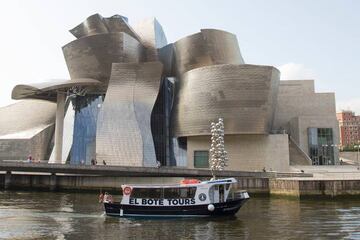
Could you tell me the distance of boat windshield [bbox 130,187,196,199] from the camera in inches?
911

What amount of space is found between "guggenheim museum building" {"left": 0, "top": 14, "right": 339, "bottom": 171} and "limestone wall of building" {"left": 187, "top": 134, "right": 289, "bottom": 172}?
0.40 ft

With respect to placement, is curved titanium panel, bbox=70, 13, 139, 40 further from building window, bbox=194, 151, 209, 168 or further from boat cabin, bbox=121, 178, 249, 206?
boat cabin, bbox=121, 178, 249, 206

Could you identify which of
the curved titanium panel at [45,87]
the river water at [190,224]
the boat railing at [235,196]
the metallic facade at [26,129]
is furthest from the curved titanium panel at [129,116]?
the boat railing at [235,196]

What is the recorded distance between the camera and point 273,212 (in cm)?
2442

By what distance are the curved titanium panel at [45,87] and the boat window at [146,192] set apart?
3265 cm

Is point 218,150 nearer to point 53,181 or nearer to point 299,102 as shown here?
point 53,181

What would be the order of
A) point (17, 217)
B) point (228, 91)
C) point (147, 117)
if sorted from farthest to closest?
point (147, 117) → point (228, 91) → point (17, 217)

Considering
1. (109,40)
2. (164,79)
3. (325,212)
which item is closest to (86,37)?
(109,40)

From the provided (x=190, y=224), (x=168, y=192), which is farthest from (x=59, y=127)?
(x=190, y=224)

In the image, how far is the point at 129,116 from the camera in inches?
2003

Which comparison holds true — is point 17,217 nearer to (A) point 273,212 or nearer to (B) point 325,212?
(A) point 273,212

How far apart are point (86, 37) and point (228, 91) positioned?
2128 cm

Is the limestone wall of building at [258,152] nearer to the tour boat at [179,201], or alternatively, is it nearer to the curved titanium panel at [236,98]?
Result: the curved titanium panel at [236,98]

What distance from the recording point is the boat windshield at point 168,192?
23141mm
